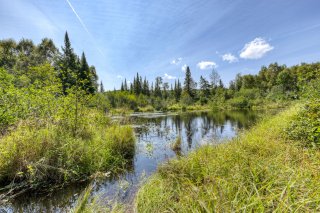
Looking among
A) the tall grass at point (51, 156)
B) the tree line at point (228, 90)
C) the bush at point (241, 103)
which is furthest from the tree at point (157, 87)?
the tall grass at point (51, 156)

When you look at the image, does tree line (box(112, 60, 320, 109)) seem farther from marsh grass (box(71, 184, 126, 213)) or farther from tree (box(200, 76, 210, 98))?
marsh grass (box(71, 184, 126, 213))

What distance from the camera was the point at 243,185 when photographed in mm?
2131

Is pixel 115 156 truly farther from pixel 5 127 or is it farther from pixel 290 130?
pixel 290 130

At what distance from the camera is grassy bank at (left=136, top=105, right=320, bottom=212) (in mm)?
1637

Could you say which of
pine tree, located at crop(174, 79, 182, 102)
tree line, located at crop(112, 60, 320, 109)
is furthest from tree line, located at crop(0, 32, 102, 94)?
pine tree, located at crop(174, 79, 182, 102)

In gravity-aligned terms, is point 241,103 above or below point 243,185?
above

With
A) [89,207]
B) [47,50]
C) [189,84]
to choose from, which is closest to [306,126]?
[89,207]

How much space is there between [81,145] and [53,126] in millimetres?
1007

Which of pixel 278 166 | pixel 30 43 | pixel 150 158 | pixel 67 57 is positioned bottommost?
pixel 150 158

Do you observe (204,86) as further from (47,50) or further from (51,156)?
(51,156)

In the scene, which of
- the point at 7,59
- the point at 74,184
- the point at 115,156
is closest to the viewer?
the point at 74,184

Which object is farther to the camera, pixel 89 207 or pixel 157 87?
pixel 157 87

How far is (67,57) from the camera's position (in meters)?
29.3

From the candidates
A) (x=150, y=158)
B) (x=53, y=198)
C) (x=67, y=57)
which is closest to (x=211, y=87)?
(x=67, y=57)
